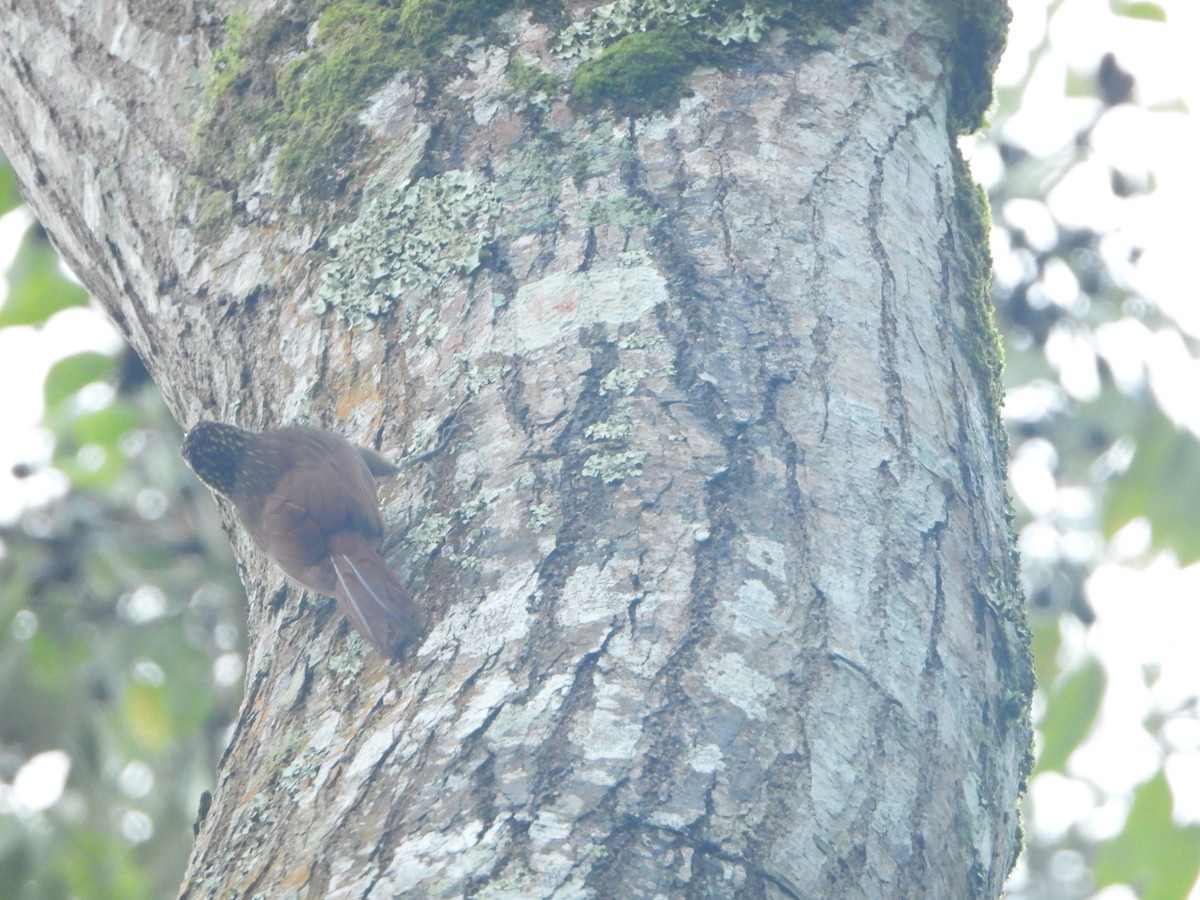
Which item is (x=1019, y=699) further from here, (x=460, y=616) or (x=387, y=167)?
(x=387, y=167)

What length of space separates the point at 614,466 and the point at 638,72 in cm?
80

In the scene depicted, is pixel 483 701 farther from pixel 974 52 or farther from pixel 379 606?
pixel 974 52

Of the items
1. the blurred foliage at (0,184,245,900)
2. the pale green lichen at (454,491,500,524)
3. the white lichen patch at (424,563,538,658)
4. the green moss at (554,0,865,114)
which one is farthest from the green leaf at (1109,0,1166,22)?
the blurred foliage at (0,184,245,900)

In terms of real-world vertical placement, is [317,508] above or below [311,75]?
below

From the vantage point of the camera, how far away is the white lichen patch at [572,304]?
195cm

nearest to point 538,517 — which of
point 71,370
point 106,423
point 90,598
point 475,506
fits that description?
point 475,506

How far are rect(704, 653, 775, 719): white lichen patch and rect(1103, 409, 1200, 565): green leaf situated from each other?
7.50 feet

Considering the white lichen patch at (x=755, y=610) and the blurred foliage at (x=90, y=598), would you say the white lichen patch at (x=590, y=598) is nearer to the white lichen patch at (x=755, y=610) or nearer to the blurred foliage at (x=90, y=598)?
the white lichen patch at (x=755, y=610)

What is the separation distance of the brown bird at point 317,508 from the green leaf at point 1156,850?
214 cm

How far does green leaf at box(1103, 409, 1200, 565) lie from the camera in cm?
344

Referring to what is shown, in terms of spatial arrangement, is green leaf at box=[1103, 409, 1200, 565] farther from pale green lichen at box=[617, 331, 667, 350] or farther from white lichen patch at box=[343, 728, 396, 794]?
white lichen patch at box=[343, 728, 396, 794]

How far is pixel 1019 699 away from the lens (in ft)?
6.25

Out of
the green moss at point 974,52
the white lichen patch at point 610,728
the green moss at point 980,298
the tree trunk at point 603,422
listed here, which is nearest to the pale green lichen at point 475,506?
the tree trunk at point 603,422

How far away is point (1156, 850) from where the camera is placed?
3.12m
